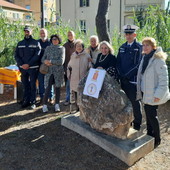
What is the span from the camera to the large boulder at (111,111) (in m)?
3.77

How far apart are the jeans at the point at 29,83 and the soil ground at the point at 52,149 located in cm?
73

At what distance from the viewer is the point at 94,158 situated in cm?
369

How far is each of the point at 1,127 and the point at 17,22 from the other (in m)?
6.12

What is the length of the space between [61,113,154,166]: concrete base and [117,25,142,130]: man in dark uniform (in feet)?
2.46

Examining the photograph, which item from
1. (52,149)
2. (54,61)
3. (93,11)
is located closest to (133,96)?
(52,149)

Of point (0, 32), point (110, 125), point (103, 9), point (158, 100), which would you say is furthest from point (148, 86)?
point (0, 32)

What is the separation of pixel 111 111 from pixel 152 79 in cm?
82

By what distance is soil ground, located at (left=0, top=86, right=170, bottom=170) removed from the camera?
3.49 m

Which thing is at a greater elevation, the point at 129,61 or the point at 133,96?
the point at 129,61

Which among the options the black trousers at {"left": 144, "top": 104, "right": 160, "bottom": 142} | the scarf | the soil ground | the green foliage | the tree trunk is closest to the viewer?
the soil ground

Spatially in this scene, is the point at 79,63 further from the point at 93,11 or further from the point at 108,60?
the point at 93,11

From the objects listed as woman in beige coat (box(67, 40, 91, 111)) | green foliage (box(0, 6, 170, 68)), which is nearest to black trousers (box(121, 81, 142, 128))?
woman in beige coat (box(67, 40, 91, 111))

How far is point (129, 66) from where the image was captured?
160 inches

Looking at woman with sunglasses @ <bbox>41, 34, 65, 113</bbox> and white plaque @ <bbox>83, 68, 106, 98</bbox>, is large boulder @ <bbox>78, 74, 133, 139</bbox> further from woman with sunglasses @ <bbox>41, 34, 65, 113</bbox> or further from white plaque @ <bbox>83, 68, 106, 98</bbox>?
woman with sunglasses @ <bbox>41, 34, 65, 113</bbox>
